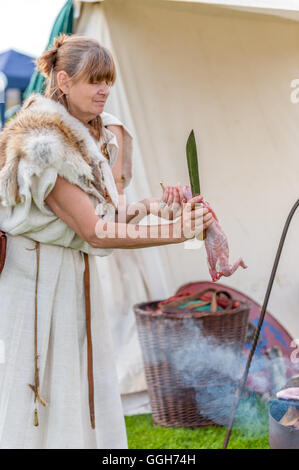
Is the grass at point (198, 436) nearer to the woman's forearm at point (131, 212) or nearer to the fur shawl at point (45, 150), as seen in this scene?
the woman's forearm at point (131, 212)

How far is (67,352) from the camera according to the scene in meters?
1.82

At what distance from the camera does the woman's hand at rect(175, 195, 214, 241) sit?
163cm

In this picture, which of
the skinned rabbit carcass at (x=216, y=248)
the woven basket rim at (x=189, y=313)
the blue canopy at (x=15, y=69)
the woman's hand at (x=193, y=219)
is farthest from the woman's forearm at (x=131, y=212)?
the blue canopy at (x=15, y=69)

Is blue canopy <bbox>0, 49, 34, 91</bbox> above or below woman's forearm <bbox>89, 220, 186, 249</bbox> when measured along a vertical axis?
above

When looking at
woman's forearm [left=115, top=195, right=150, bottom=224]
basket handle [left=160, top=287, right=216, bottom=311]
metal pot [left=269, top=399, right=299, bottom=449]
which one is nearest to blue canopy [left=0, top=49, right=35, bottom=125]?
basket handle [left=160, top=287, right=216, bottom=311]

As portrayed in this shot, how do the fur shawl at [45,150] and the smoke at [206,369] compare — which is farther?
the smoke at [206,369]

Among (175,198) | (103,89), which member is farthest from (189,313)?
(103,89)

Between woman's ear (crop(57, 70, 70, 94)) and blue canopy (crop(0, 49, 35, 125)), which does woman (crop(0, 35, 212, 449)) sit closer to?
woman's ear (crop(57, 70, 70, 94))

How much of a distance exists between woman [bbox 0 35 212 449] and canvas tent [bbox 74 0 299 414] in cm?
122

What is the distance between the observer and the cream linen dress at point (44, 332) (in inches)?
68.8

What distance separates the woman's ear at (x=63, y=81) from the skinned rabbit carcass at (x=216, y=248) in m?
0.46
